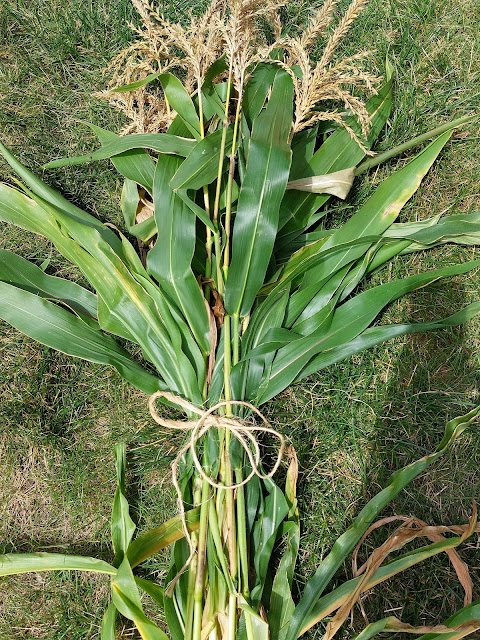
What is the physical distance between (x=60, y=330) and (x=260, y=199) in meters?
0.65

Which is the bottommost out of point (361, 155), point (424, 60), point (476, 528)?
point (476, 528)

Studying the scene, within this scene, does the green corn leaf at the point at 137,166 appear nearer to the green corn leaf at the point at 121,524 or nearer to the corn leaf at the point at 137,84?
the corn leaf at the point at 137,84

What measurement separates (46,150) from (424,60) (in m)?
1.24

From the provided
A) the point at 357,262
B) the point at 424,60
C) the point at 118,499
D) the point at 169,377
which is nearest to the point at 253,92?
the point at 357,262

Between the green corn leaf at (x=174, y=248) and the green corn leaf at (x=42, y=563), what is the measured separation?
2.30ft

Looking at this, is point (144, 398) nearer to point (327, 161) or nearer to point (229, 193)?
point (229, 193)

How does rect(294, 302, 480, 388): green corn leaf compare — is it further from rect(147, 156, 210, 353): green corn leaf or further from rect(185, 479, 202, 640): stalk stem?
rect(185, 479, 202, 640): stalk stem

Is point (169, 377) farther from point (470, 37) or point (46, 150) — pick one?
point (470, 37)

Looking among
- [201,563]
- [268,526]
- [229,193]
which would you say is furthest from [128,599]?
[229,193]

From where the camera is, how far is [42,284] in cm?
162

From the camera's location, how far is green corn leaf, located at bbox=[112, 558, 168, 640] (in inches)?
54.8

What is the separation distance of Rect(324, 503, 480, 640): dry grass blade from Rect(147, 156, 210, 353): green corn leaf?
0.78 m

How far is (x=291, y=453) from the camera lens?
159 centimetres

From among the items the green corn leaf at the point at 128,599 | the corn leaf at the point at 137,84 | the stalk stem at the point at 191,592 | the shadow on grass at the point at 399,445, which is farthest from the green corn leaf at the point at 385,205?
the green corn leaf at the point at 128,599
